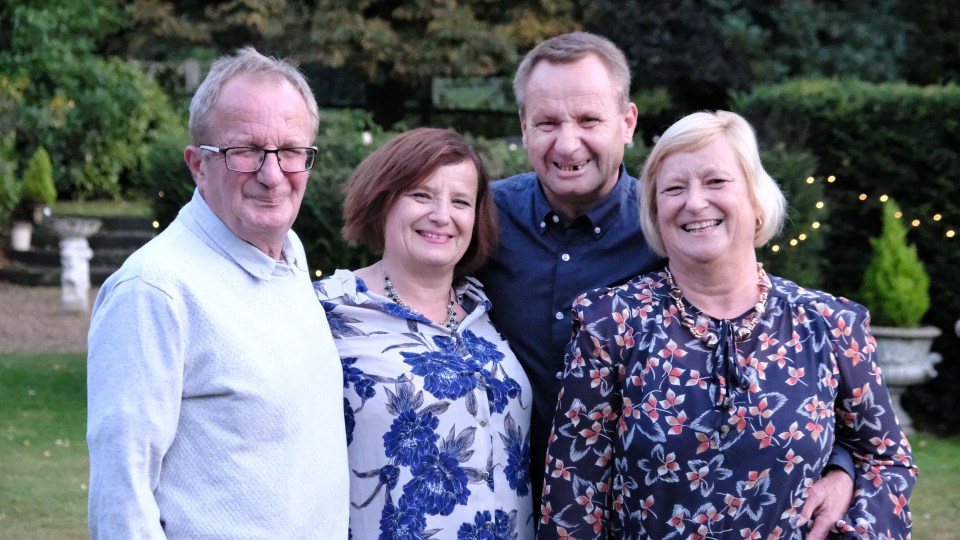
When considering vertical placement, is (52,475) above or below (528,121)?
below

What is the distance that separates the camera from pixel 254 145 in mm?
2482

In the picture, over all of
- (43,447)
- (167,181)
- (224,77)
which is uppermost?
(224,77)

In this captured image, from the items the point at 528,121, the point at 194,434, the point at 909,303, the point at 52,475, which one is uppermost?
the point at 528,121

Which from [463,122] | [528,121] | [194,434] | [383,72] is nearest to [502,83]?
[463,122]

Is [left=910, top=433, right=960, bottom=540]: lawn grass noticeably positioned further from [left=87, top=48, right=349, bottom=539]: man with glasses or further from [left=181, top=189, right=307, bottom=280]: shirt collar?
[left=181, top=189, right=307, bottom=280]: shirt collar

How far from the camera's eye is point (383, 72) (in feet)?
50.1

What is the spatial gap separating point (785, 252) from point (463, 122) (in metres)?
10.8

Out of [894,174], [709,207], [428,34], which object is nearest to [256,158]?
[709,207]

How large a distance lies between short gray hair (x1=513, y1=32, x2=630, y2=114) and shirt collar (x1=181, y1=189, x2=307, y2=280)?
1.10 meters

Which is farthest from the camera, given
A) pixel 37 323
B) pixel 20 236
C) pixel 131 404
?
pixel 20 236

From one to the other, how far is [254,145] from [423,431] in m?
0.86

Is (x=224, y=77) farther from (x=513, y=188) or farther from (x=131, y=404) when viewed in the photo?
(x=513, y=188)

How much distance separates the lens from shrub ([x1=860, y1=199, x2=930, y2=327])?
8.45 m

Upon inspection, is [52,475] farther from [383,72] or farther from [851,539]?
[383,72]
